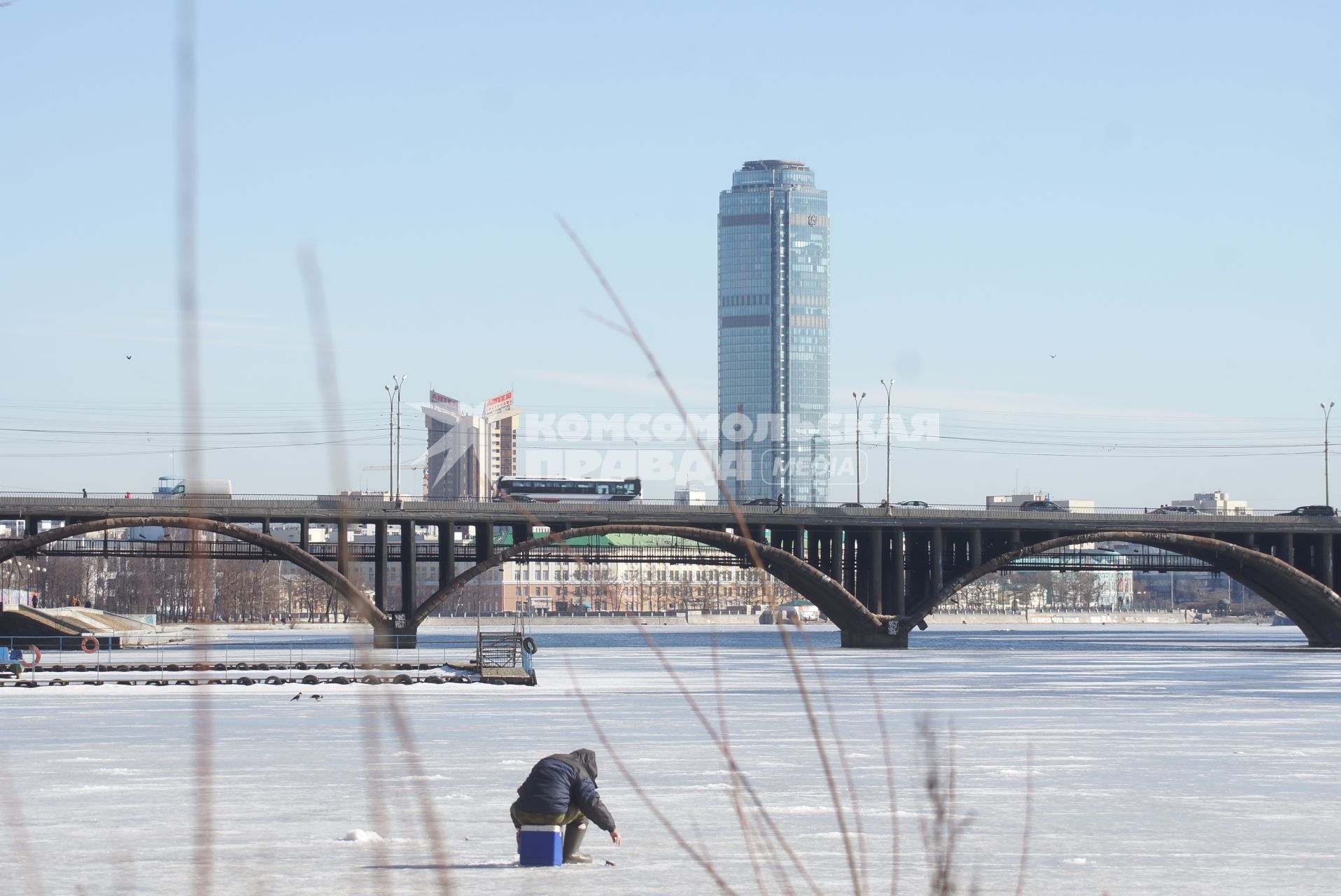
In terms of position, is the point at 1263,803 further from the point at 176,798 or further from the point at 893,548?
the point at 893,548

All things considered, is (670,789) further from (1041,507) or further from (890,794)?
(1041,507)

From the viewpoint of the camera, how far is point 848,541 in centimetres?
12256

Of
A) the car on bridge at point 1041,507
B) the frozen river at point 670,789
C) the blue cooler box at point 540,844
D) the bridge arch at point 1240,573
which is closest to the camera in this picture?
the frozen river at point 670,789

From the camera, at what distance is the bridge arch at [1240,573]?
383 feet

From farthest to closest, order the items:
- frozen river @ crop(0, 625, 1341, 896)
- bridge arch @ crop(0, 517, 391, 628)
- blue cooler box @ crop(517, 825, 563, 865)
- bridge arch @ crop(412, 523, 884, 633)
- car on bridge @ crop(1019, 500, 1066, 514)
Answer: car on bridge @ crop(1019, 500, 1066, 514), bridge arch @ crop(412, 523, 884, 633), bridge arch @ crop(0, 517, 391, 628), blue cooler box @ crop(517, 825, 563, 865), frozen river @ crop(0, 625, 1341, 896)

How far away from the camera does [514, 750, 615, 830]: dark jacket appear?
56.6 ft

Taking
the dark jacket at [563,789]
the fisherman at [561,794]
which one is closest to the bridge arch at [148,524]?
the fisherman at [561,794]

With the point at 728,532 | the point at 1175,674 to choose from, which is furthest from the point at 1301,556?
the point at 1175,674

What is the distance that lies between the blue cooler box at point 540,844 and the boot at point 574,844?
1.03 feet

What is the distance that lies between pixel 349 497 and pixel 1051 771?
85.4ft

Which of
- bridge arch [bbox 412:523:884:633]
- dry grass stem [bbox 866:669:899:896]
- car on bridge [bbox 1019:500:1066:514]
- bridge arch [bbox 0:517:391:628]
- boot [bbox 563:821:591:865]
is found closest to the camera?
dry grass stem [bbox 866:669:899:896]

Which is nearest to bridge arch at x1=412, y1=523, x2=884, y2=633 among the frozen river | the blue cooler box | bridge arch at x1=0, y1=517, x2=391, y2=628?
bridge arch at x1=0, y1=517, x2=391, y2=628

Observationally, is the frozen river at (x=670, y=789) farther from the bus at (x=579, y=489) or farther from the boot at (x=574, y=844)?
the bus at (x=579, y=489)

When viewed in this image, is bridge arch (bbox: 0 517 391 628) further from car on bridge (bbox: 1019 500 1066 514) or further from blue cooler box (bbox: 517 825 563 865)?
blue cooler box (bbox: 517 825 563 865)
